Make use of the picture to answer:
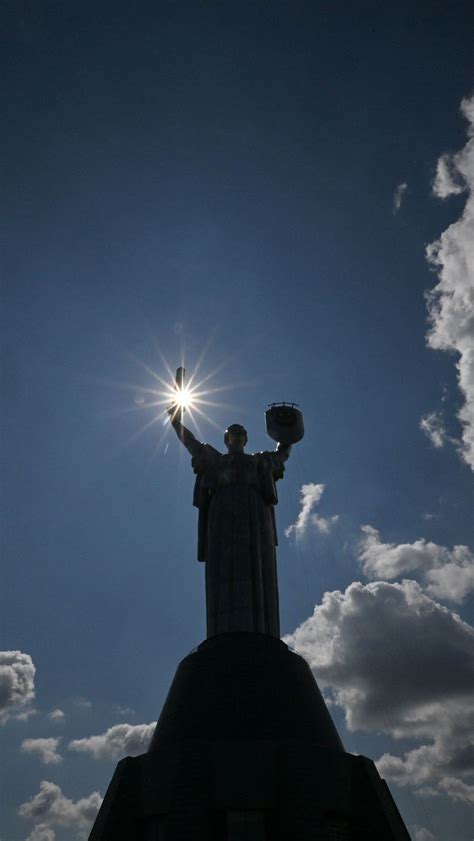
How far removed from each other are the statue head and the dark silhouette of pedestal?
849 centimetres

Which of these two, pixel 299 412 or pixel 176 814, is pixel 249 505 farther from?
pixel 176 814

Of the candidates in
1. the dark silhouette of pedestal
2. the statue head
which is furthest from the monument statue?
the dark silhouette of pedestal

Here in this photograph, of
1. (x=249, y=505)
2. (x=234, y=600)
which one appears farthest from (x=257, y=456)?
(x=234, y=600)

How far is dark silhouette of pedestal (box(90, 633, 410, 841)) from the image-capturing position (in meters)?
13.5

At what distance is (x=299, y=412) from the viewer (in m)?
25.3

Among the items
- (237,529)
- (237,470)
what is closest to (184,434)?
(237,470)

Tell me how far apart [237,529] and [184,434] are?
15.3 feet

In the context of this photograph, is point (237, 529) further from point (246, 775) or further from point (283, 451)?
point (246, 775)

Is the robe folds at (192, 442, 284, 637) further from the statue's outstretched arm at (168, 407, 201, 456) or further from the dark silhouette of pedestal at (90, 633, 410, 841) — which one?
the dark silhouette of pedestal at (90, 633, 410, 841)

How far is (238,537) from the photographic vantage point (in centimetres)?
2072

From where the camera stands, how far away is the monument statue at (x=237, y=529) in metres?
19.5

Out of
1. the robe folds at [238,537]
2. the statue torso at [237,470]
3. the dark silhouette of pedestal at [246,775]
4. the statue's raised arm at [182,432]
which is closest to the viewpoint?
the dark silhouette of pedestal at [246,775]

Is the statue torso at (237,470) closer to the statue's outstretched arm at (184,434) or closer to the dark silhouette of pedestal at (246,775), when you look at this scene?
the statue's outstretched arm at (184,434)

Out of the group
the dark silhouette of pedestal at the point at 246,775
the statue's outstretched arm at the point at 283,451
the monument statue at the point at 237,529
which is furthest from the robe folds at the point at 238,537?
the dark silhouette of pedestal at the point at 246,775
